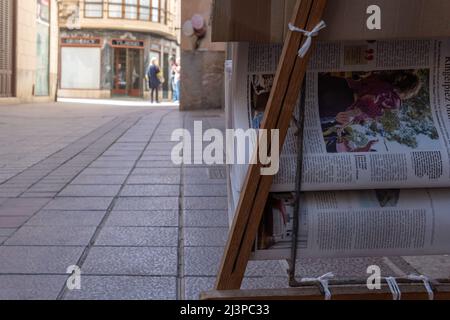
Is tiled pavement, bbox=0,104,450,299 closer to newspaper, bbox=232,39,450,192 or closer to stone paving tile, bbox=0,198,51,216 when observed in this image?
stone paving tile, bbox=0,198,51,216

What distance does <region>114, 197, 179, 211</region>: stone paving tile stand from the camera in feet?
14.6

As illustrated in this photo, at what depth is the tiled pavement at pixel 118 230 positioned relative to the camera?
115 inches

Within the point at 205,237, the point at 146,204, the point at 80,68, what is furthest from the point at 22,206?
the point at 80,68

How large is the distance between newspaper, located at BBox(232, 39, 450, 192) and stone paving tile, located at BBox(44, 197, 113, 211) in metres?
2.66

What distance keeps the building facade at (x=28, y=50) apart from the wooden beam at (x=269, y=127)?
1701 centimetres

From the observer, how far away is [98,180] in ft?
18.0

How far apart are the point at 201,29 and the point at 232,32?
13.2 meters

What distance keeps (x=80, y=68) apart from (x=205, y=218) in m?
34.2

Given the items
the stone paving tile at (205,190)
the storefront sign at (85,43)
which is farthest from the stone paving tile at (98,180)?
the storefront sign at (85,43)

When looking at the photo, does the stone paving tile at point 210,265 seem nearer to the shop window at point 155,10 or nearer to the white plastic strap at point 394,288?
the white plastic strap at point 394,288

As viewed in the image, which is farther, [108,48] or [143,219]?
[108,48]

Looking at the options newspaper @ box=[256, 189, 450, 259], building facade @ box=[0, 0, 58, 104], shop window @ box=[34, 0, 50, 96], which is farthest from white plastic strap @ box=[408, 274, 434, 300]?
shop window @ box=[34, 0, 50, 96]

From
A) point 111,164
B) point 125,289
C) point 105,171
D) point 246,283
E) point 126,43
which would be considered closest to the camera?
point 125,289

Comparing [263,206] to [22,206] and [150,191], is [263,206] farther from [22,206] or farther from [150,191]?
[150,191]
